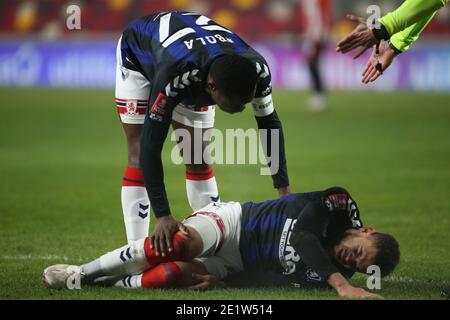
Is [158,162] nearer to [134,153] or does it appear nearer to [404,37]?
[134,153]

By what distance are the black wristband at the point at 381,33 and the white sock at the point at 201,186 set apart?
177cm

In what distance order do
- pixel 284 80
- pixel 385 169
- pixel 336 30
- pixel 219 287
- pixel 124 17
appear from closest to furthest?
pixel 219 287 < pixel 385 169 < pixel 284 80 < pixel 336 30 < pixel 124 17

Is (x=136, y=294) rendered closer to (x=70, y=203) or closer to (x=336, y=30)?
(x=70, y=203)

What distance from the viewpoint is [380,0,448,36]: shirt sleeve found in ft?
20.4

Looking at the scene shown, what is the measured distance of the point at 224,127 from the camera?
1567 centimetres

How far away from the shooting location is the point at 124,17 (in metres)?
28.6

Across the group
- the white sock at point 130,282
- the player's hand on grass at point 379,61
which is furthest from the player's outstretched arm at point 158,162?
the player's hand on grass at point 379,61

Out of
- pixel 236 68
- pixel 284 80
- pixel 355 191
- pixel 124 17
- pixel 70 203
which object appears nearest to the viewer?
pixel 236 68

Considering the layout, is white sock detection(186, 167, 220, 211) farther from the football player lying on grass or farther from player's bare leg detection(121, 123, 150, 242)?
the football player lying on grass

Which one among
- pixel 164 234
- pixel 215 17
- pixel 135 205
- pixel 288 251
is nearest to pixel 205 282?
pixel 164 234

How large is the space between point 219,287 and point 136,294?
532mm

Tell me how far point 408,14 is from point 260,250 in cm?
177

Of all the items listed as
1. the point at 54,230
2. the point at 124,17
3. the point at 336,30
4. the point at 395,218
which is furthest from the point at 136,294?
the point at 124,17

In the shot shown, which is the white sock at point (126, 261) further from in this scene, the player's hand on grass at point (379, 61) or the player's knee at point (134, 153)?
the player's hand on grass at point (379, 61)
